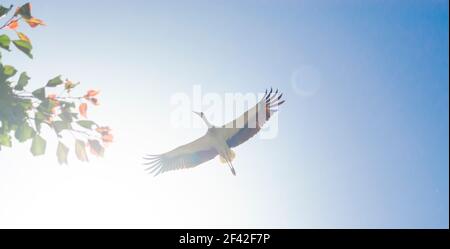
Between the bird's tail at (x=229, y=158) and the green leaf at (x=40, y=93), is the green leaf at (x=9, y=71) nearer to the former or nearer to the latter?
the green leaf at (x=40, y=93)

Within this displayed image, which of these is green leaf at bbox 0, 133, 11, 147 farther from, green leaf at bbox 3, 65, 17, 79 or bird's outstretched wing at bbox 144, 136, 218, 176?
bird's outstretched wing at bbox 144, 136, 218, 176

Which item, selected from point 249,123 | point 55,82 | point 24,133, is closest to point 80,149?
point 24,133

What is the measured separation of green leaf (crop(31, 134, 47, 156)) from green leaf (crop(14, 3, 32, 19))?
0.92 meters

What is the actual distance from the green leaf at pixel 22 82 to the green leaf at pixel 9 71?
9 centimetres

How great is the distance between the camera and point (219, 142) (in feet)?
30.5

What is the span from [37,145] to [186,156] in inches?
276

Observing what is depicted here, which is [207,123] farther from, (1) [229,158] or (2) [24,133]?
(2) [24,133]

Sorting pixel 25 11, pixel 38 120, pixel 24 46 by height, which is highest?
pixel 25 11

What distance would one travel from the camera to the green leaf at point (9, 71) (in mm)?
2844

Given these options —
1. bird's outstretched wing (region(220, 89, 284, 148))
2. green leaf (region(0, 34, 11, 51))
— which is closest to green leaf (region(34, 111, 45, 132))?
green leaf (region(0, 34, 11, 51))

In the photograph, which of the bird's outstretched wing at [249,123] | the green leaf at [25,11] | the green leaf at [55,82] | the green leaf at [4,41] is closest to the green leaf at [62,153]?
the green leaf at [55,82]
